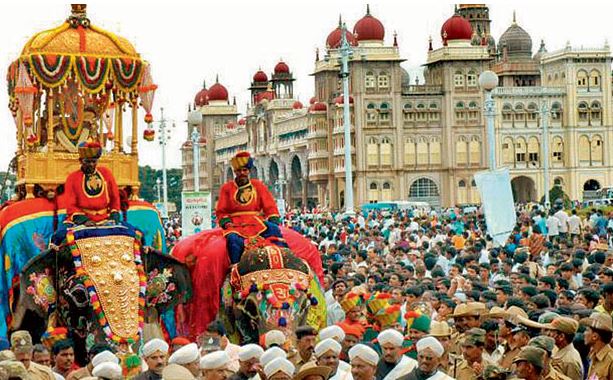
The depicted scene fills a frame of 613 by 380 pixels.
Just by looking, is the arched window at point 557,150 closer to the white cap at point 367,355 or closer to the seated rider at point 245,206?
the seated rider at point 245,206

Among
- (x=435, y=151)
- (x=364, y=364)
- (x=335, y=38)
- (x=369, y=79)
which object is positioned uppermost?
(x=335, y=38)

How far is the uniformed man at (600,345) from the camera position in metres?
8.62

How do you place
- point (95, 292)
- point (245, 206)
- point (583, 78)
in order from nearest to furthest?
point (95, 292)
point (245, 206)
point (583, 78)

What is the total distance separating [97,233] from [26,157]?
7.73ft

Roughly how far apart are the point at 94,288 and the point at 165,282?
1.18 metres

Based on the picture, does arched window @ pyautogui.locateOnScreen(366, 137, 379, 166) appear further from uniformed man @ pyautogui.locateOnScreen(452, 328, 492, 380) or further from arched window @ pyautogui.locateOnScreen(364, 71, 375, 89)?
uniformed man @ pyautogui.locateOnScreen(452, 328, 492, 380)

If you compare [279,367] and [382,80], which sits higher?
[382,80]

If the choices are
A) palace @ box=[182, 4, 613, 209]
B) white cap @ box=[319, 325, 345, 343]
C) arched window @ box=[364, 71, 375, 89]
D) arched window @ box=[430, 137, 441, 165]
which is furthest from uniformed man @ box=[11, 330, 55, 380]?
arched window @ box=[430, 137, 441, 165]

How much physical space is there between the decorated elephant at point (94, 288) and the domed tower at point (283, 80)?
93.5 meters

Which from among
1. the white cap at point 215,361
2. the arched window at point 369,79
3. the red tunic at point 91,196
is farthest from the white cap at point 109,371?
the arched window at point 369,79

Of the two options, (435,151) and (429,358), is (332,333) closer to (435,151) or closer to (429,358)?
(429,358)

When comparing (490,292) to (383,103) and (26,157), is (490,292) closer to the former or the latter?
(26,157)

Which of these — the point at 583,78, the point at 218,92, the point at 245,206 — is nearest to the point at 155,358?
the point at 245,206

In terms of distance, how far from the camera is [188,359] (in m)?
8.61
